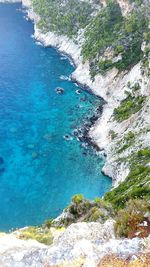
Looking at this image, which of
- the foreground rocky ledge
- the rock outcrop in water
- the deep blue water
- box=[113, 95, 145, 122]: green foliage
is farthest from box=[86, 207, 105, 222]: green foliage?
box=[113, 95, 145, 122]: green foliage

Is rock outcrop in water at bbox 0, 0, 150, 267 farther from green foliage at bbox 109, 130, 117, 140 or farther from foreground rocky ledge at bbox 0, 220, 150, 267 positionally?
green foliage at bbox 109, 130, 117, 140

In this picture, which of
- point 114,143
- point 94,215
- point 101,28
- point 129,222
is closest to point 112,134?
point 114,143

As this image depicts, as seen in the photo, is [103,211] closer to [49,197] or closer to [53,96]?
[49,197]

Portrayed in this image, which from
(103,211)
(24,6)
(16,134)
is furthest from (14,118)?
(24,6)

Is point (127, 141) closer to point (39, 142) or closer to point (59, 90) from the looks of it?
point (39, 142)

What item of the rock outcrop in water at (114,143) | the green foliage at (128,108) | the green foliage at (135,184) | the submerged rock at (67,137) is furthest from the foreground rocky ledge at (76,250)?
the green foliage at (128,108)

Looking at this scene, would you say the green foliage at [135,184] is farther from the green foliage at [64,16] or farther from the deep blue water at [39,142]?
the green foliage at [64,16]
